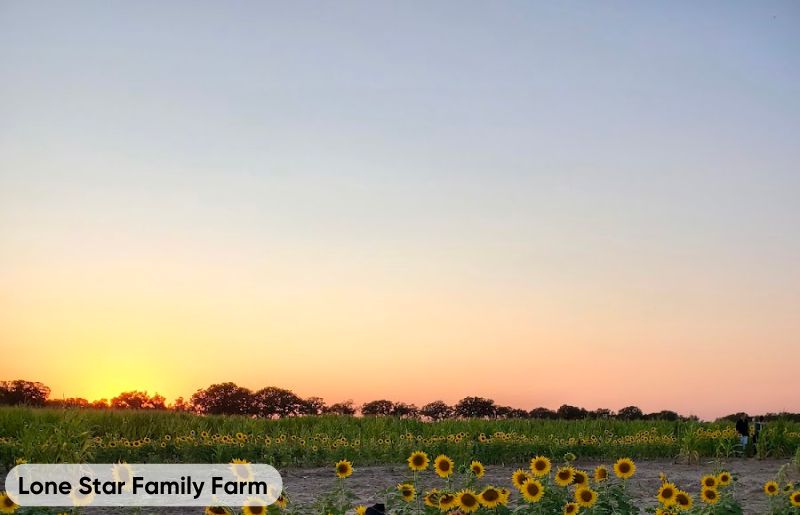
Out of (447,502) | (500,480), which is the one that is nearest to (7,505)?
(447,502)

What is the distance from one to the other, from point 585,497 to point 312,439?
1017cm

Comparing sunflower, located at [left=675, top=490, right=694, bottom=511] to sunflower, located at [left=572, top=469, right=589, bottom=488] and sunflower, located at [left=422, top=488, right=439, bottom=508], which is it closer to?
sunflower, located at [left=572, top=469, right=589, bottom=488]

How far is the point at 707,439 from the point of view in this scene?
18359 mm

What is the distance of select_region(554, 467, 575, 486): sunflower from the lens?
6246 millimetres

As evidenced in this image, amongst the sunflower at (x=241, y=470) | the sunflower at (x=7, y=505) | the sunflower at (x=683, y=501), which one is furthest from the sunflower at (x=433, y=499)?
the sunflower at (x=7, y=505)

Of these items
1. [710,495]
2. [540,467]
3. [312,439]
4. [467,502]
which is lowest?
[312,439]

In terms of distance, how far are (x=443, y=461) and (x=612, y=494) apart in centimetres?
134

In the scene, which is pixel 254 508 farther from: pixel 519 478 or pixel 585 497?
pixel 585 497

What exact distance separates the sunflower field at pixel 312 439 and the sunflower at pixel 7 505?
8.03 meters

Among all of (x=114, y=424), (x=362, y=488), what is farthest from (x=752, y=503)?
(x=114, y=424)

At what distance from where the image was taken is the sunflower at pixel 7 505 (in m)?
5.18

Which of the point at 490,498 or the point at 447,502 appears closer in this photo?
the point at 447,502

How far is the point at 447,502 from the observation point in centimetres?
535

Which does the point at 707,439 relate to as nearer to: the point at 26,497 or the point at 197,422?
the point at 197,422
